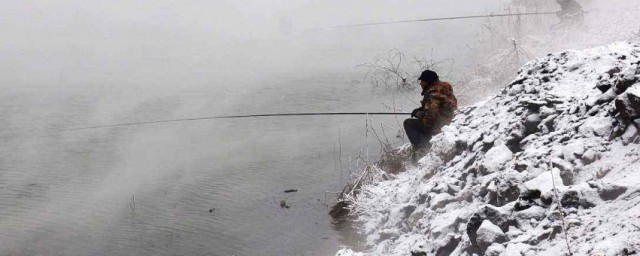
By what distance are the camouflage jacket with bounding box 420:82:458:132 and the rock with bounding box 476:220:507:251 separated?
3525 millimetres

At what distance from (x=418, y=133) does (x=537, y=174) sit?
3340 millimetres

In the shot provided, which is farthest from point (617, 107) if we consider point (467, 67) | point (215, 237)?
point (467, 67)

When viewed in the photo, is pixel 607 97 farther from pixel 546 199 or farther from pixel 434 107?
pixel 434 107

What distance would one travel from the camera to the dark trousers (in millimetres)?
8312

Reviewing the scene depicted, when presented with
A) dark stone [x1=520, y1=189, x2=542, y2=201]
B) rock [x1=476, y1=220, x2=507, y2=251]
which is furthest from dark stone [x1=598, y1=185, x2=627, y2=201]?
rock [x1=476, y1=220, x2=507, y2=251]

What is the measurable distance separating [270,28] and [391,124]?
13.1 metres

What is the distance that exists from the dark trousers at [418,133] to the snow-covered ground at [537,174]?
0.81 metres

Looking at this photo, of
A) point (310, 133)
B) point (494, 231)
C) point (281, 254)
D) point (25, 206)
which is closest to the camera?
point (494, 231)

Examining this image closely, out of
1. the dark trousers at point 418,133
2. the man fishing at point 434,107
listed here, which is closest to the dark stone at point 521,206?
the man fishing at point 434,107

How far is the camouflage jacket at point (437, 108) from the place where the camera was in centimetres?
816

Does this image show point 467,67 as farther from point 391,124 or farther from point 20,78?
point 20,78

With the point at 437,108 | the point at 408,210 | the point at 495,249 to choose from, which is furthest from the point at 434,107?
the point at 495,249

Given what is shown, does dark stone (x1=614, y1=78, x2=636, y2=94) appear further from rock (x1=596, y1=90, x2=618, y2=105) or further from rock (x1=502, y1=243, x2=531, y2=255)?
rock (x1=502, y1=243, x2=531, y2=255)

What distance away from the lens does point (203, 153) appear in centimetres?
1099
